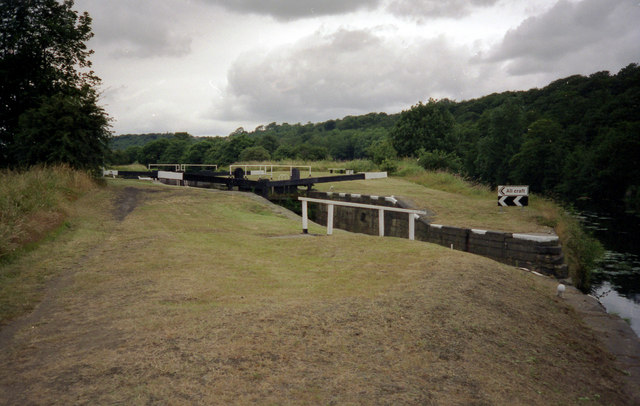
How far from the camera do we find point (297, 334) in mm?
3938

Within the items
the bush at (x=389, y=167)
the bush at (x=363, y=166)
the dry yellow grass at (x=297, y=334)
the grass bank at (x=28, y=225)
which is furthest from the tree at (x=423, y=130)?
the dry yellow grass at (x=297, y=334)

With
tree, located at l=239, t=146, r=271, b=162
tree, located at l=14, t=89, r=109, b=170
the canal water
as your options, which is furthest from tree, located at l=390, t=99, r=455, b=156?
tree, located at l=14, t=89, r=109, b=170

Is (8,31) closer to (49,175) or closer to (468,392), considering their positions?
(49,175)

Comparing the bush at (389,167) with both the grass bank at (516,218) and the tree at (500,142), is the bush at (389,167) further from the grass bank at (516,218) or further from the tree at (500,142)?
the tree at (500,142)

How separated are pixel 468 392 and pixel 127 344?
301cm

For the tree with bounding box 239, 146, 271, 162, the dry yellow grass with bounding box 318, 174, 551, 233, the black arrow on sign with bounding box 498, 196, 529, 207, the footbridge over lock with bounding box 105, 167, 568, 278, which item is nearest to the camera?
the footbridge over lock with bounding box 105, 167, 568, 278

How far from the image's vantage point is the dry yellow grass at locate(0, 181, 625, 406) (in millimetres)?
3100

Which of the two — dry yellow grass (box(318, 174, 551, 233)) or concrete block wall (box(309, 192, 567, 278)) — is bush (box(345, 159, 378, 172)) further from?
concrete block wall (box(309, 192, 567, 278))

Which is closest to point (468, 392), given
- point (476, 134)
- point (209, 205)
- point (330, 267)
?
point (330, 267)

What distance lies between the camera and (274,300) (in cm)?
489

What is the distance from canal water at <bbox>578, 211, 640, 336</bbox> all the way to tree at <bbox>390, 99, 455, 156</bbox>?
24.9 meters

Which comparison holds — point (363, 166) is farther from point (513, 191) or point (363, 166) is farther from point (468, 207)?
point (513, 191)

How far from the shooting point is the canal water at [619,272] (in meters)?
11.9

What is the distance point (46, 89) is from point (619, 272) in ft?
90.4
